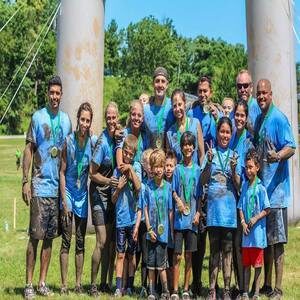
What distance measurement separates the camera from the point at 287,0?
10.5 m

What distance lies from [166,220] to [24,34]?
54.1m

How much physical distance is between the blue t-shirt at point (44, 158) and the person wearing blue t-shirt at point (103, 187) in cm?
38

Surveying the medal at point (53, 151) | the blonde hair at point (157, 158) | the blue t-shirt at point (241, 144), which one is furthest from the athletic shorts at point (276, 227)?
the medal at point (53, 151)

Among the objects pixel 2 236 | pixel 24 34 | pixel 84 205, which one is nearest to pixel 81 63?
pixel 2 236

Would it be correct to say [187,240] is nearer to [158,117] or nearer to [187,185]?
[187,185]

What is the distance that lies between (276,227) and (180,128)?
1346 millimetres

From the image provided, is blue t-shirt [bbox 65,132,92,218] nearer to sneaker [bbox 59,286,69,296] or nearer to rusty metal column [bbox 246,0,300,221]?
sneaker [bbox 59,286,69,296]

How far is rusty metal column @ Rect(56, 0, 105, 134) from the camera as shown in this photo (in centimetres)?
1033

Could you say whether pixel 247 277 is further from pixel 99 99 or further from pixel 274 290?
pixel 99 99

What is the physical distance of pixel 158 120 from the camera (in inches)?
257

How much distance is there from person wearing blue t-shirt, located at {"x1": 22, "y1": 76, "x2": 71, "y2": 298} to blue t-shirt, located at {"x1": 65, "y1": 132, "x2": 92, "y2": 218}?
0.37 ft

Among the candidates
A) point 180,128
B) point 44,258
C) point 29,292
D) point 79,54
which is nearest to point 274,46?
point 79,54

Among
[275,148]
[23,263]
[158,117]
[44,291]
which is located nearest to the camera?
[275,148]

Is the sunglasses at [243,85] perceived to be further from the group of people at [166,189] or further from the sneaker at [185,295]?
the sneaker at [185,295]
